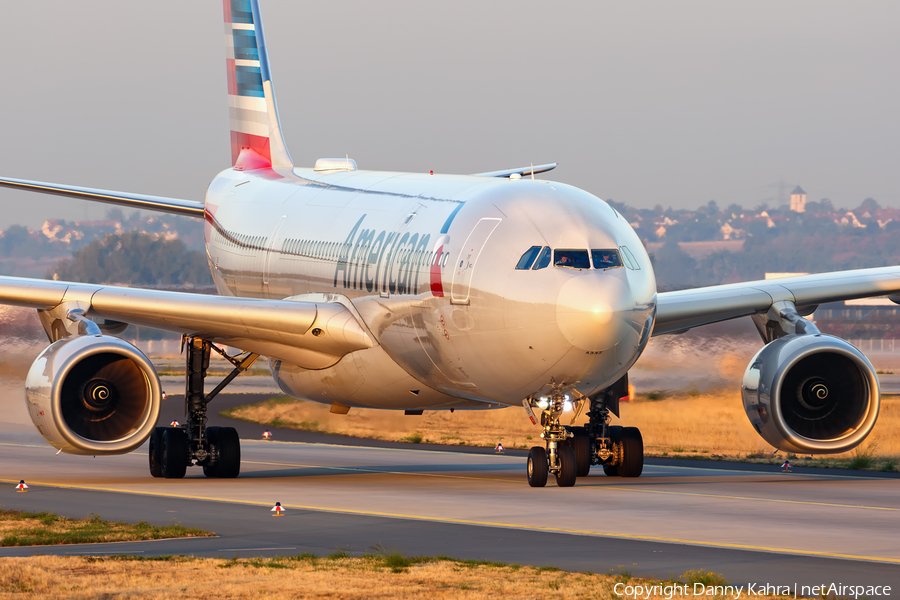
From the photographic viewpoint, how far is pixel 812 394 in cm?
2275

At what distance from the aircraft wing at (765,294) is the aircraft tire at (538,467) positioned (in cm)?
385

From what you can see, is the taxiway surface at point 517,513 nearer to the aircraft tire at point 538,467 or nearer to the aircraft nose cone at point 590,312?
the aircraft tire at point 538,467

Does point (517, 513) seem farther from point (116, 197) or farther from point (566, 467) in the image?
point (116, 197)

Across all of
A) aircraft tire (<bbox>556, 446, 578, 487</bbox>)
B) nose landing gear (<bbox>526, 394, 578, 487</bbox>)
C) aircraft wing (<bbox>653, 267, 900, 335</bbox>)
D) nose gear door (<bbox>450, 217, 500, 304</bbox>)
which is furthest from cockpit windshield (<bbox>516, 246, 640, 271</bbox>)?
aircraft wing (<bbox>653, 267, 900, 335</bbox>)

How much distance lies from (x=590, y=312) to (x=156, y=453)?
9.44 metres

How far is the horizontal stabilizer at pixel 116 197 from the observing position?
2828 cm

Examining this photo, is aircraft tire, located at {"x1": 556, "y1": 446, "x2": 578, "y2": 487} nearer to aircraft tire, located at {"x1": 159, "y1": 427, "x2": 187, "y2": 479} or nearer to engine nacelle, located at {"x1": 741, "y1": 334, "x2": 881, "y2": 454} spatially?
engine nacelle, located at {"x1": 741, "y1": 334, "x2": 881, "y2": 454}

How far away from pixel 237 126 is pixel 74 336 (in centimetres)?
1396

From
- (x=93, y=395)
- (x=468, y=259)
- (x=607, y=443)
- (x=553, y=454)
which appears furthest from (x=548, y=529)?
(x=607, y=443)

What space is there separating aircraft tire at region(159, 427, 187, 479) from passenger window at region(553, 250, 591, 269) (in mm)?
8271

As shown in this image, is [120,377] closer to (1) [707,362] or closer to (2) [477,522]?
(2) [477,522]

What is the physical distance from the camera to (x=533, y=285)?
59.6 feet

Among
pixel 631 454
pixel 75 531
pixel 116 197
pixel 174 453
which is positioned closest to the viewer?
pixel 75 531

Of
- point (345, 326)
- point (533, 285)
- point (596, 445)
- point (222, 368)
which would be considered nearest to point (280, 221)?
point (345, 326)
